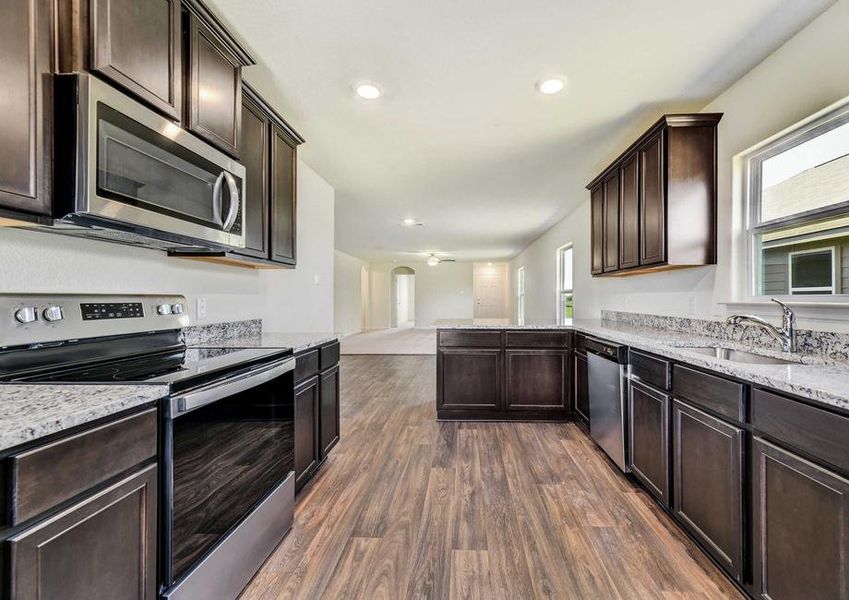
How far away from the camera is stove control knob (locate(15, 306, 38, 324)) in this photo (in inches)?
47.1

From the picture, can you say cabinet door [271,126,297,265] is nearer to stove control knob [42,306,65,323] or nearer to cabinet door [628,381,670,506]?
stove control knob [42,306,65,323]

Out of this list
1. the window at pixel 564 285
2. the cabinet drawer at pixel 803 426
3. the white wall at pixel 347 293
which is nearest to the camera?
the cabinet drawer at pixel 803 426

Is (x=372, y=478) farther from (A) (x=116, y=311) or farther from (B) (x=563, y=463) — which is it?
(A) (x=116, y=311)

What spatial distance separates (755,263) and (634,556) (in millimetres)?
1762

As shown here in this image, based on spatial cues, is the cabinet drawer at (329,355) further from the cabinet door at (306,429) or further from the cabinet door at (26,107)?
the cabinet door at (26,107)

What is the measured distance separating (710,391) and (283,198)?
2591mm

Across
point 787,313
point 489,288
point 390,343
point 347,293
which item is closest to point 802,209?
point 787,313

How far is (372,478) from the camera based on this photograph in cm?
246

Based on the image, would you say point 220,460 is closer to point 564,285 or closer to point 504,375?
point 504,375

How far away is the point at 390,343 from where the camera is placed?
8930 millimetres

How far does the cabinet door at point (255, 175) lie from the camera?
210cm

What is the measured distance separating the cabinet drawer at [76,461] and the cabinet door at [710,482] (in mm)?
2013

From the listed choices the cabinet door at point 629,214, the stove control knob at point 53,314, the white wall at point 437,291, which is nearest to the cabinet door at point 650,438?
the cabinet door at point 629,214

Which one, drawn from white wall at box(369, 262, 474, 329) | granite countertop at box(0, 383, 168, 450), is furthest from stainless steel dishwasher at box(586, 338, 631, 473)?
white wall at box(369, 262, 474, 329)
